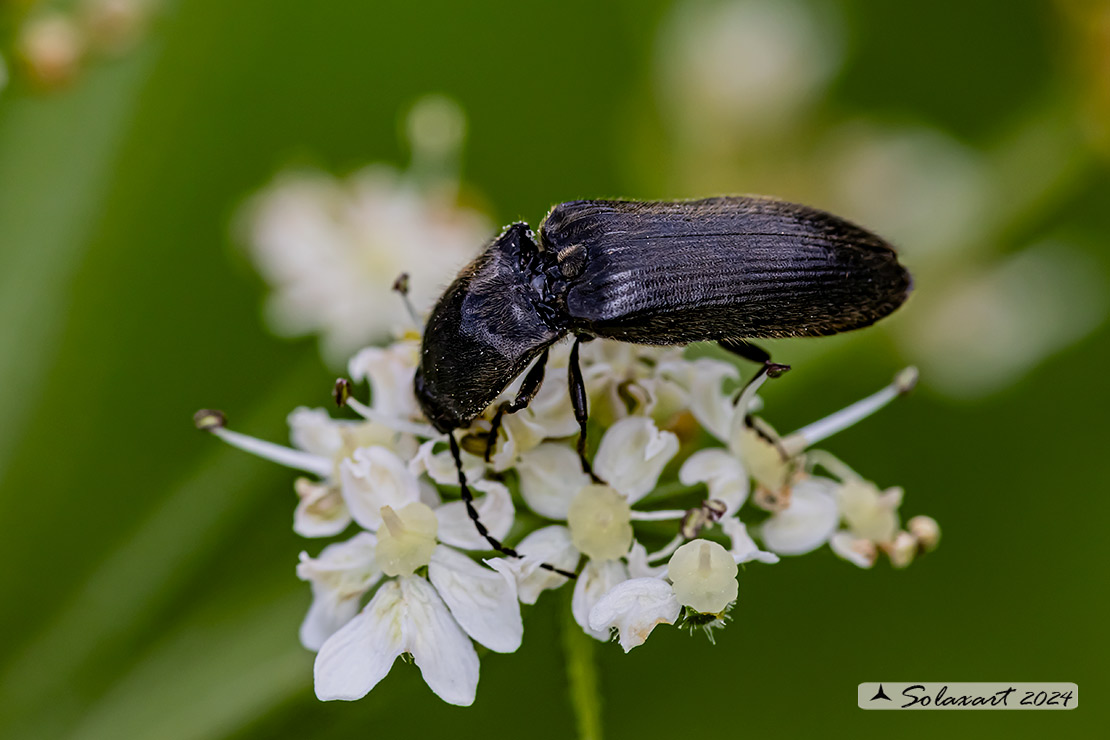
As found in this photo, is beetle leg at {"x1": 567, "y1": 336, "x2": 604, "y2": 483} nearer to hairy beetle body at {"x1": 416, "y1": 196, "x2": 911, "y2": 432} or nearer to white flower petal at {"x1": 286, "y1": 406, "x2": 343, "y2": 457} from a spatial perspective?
hairy beetle body at {"x1": 416, "y1": 196, "x2": 911, "y2": 432}

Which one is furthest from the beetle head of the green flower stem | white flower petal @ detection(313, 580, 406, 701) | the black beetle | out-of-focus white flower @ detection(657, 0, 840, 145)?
out-of-focus white flower @ detection(657, 0, 840, 145)

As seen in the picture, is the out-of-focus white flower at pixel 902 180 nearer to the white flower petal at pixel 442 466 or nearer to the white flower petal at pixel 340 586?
the white flower petal at pixel 442 466

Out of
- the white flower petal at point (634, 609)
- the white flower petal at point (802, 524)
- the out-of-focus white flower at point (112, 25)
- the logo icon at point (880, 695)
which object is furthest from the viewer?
the logo icon at point (880, 695)

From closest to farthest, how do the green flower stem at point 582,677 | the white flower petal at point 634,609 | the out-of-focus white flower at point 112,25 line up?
the green flower stem at point 582,677 < the white flower petal at point 634,609 < the out-of-focus white flower at point 112,25

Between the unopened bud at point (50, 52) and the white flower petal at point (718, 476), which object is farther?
the unopened bud at point (50, 52)

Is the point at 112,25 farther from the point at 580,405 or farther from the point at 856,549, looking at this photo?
the point at 856,549

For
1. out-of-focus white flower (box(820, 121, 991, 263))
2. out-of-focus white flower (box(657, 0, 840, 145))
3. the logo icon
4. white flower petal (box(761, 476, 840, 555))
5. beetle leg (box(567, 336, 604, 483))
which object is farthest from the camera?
out-of-focus white flower (box(657, 0, 840, 145))

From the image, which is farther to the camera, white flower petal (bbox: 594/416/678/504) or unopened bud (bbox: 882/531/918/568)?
unopened bud (bbox: 882/531/918/568)

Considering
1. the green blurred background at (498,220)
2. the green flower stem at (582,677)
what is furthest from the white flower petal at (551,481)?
the green blurred background at (498,220)

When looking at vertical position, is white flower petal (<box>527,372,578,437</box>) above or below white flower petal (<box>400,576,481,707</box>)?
above
